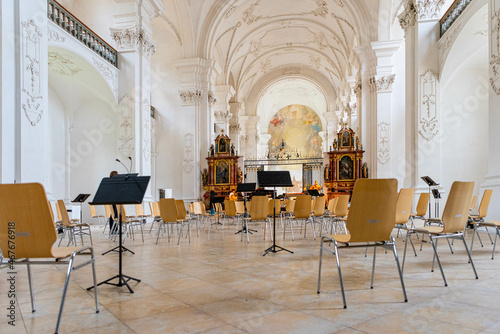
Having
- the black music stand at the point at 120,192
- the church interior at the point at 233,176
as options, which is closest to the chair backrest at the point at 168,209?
the church interior at the point at 233,176

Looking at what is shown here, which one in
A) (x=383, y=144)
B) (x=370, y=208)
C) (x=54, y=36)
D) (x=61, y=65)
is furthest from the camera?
(x=383, y=144)

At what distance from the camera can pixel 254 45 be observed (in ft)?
83.7

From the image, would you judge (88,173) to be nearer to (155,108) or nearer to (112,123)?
(112,123)

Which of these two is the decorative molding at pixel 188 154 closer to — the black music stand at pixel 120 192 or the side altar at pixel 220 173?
the side altar at pixel 220 173

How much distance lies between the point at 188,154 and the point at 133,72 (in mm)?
6628

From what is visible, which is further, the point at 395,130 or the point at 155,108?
the point at 155,108

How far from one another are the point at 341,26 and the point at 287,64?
33.6ft

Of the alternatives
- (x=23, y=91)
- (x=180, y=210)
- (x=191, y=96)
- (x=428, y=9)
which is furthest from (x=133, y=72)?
(x=428, y=9)

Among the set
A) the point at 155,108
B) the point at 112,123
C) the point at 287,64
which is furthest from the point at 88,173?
the point at 287,64

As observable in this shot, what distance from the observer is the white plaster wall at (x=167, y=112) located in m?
19.1

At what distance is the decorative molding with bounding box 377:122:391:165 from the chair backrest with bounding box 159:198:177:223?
1091cm

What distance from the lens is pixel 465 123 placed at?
11.3 metres

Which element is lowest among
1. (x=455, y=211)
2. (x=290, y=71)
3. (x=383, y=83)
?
(x=455, y=211)

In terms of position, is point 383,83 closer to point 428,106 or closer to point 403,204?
point 428,106
